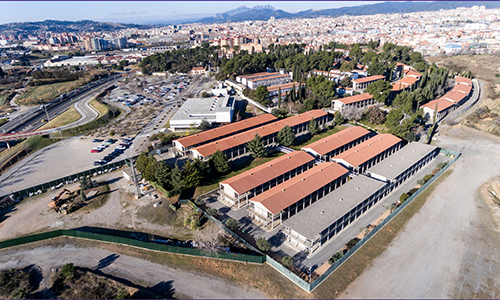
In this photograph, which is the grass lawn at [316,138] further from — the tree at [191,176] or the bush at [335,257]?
the bush at [335,257]

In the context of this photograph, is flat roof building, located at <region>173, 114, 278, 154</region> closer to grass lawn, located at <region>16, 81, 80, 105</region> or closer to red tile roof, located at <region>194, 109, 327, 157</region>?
red tile roof, located at <region>194, 109, 327, 157</region>

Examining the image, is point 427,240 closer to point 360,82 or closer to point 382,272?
point 382,272

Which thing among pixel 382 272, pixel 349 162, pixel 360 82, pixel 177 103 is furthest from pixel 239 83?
pixel 382 272

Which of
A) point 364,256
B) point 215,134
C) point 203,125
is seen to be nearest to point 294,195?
point 364,256

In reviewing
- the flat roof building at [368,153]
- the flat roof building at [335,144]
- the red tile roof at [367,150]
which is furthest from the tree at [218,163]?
the red tile roof at [367,150]

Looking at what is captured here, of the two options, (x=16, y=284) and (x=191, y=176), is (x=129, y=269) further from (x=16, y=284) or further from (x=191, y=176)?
(x=191, y=176)

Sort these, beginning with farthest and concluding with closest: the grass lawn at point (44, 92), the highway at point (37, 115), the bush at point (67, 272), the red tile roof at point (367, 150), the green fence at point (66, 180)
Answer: the grass lawn at point (44, 92)
the highway at point (37, 115)
the red tile roof at point (367, 150)
the green fence at point (66, 180)
the bush at point (67, 272)
